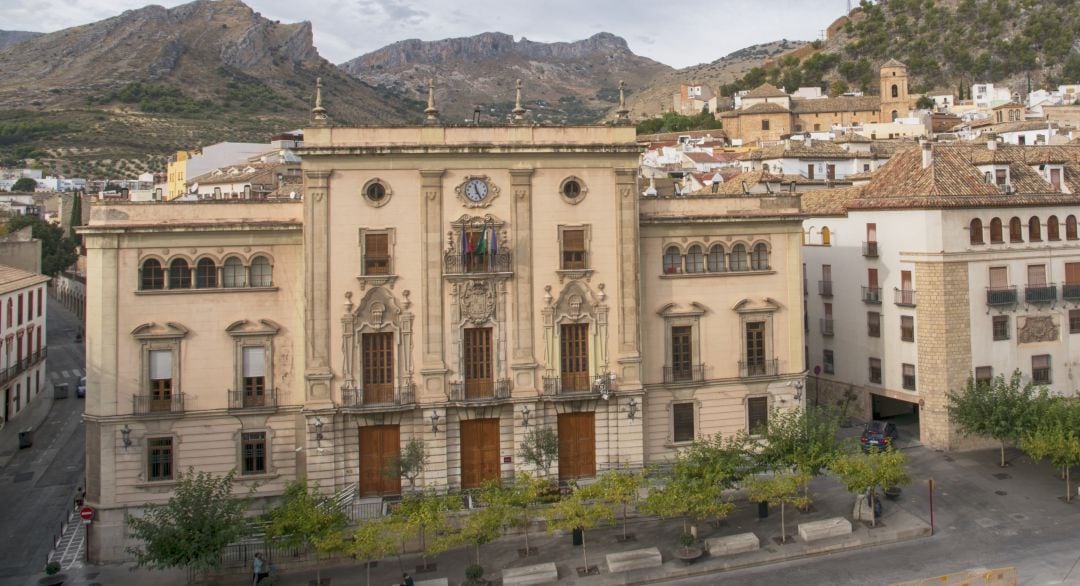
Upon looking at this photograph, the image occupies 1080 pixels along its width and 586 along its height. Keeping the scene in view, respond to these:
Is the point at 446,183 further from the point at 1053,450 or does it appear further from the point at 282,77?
the point at 282,77

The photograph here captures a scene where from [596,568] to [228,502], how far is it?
11031 mm

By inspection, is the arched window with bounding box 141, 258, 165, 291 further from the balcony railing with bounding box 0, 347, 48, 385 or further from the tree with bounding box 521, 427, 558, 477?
the balcony railing with bounding box 0, 347, 48, 385

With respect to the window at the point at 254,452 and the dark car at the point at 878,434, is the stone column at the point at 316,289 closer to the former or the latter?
the window at the point at 254,452

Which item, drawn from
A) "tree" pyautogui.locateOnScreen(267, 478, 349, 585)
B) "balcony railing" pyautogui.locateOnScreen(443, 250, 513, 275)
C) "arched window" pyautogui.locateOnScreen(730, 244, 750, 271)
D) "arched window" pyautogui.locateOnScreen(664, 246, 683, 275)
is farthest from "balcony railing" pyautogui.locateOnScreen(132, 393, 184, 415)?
"arched window" pyautogui.locateOnScreen(730, 244, 750, 271)

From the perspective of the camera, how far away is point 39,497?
3409cm

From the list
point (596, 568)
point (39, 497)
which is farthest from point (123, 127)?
point (596, 568)

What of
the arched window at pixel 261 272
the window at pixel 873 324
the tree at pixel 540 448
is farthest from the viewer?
the window at pixel 873 324

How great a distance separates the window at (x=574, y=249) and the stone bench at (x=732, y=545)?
10.4m

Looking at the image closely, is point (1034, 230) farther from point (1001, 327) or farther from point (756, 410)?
point (756, 410)

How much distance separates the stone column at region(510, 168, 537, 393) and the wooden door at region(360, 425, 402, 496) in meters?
4.61

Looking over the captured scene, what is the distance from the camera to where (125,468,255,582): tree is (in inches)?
936

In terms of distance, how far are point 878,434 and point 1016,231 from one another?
35.1 ft

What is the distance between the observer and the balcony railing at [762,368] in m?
32.9

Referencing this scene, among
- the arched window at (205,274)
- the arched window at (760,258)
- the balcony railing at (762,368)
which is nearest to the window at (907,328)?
the balcony railing at (762,368)
